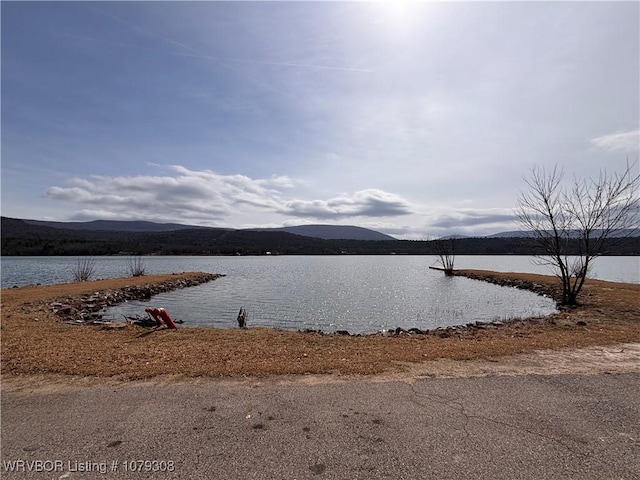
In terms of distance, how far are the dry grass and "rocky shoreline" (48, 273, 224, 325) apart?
4.42 m

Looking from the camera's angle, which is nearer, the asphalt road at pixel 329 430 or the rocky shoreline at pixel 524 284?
the asphalt road at pixel 329 430

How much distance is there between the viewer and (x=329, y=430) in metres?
4.07

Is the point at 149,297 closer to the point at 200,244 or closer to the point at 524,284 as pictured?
the point at 524,284

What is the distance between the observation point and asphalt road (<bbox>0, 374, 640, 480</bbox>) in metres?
3.39

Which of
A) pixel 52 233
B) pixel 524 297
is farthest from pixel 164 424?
pixel 52 233

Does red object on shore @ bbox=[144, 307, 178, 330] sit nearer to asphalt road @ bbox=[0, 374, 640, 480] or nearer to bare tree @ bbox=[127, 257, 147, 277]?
asphalt road @ bbox=[0, 374, 640, 480]

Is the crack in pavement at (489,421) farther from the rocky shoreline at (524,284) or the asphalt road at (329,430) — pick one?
the rocky shoreline at (524,284)

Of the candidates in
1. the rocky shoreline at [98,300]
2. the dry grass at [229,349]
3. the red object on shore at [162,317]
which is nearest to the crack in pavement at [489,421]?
the dry grass at [229,349]

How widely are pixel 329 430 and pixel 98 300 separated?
24.2 metres

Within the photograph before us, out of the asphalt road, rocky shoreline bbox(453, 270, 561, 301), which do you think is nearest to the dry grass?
the asphalt road

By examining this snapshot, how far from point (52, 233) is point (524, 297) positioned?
179 m

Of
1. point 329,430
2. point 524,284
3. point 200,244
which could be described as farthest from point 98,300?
point 200,244

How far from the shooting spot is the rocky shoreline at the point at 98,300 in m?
16.6

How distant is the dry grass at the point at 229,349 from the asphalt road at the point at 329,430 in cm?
86
